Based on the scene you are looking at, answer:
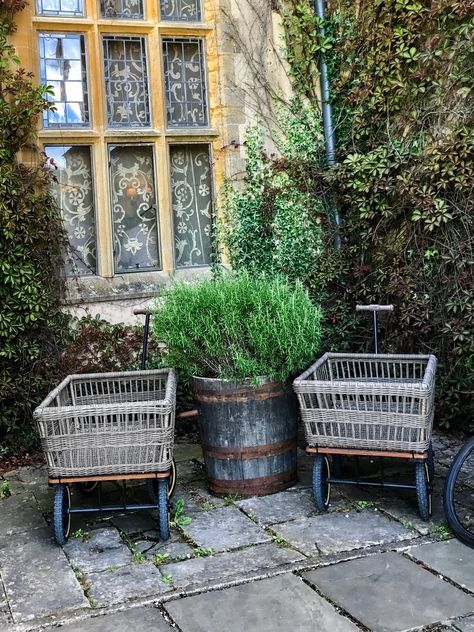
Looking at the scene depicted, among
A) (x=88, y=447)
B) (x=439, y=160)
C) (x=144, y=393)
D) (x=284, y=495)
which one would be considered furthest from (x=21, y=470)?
(x=439, y=160)

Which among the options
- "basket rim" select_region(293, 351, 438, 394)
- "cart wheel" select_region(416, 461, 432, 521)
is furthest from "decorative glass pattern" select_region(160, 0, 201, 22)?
"cart wheel" select_region(416, 461, 432, 521)

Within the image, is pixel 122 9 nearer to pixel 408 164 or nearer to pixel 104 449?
pixel 408 164

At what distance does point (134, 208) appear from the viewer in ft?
20.0

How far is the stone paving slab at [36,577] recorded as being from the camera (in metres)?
3.40

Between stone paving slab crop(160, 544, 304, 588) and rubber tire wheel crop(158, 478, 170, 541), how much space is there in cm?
29

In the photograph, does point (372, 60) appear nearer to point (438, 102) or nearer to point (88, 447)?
point (438, 102)

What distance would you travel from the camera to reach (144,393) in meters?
4.91

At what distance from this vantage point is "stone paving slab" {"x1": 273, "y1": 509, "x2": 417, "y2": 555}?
3.92 m

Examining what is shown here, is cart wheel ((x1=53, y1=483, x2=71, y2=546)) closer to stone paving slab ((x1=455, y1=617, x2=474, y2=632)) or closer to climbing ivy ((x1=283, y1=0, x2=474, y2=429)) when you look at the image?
stone paving slab ((x1=455, y1=617, x2=474, y2=632))

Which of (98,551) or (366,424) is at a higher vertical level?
(366,424)


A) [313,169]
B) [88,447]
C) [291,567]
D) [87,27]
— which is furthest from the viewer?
[313,169]

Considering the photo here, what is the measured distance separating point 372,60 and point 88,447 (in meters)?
3.85

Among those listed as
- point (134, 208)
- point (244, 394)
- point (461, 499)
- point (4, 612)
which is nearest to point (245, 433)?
point (244, 394)

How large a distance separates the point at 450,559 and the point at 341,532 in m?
0.63
